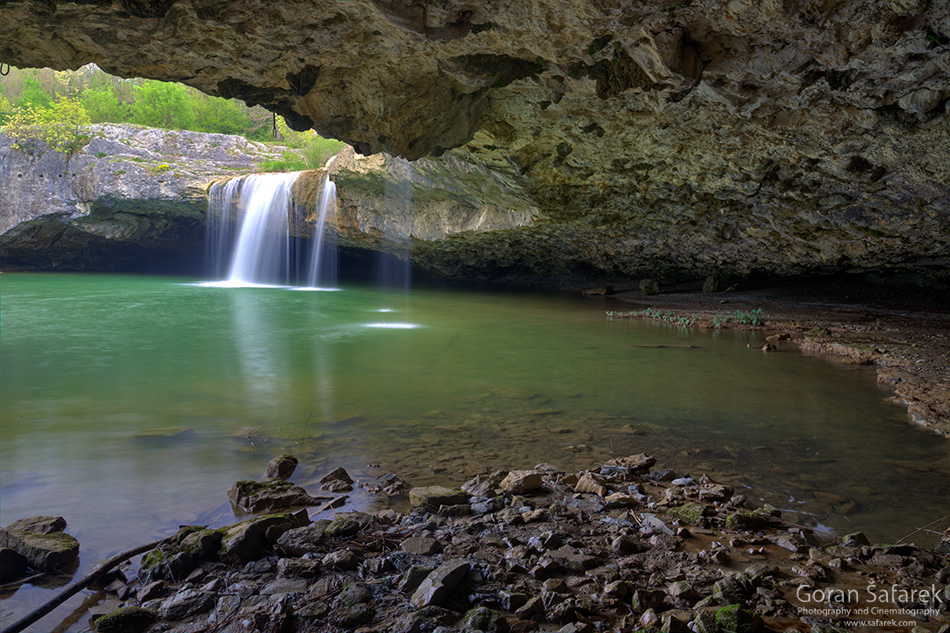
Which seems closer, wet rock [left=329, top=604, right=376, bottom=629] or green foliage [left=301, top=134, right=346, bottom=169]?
wet rock [left=329, top=604, right=376, bottom=629]

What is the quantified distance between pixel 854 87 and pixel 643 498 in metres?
4.83

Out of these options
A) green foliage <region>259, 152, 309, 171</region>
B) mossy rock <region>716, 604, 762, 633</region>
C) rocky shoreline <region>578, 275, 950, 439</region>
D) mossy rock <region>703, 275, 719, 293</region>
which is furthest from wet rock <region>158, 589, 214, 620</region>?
green foliage <region>259, 152, 309, 171</region>

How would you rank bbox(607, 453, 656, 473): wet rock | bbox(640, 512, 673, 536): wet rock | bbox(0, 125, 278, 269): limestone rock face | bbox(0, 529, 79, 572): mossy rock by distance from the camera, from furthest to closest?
1. bbox(0, 125, 278, 269): limestone rock face
2. bbox(607, 453, 656, 473): wet rock
3. bbox(640, 512, 673, 536): wet rock
4. bbox(0, 529, 79, 572): mossy rock

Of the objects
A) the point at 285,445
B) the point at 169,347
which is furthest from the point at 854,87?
the point at 169,347

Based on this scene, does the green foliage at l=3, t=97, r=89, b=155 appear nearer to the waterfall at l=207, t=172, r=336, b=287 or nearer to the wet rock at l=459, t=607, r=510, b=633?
the waterfall at l=207, t=172, r=336, b=287

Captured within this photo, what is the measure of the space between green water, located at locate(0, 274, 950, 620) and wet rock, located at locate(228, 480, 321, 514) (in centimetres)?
12

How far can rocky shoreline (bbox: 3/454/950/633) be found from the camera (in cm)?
211

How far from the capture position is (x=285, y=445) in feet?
14.3

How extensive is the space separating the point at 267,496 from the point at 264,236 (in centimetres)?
2026

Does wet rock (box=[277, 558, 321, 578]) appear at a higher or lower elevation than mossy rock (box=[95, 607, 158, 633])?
higher

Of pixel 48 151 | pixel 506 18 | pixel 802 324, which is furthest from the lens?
pixel 48 151

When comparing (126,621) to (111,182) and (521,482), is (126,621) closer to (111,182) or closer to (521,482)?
(521,482)

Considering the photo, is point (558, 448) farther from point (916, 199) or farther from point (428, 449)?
point (916, 199)

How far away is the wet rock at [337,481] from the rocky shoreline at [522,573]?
0.25 metres
